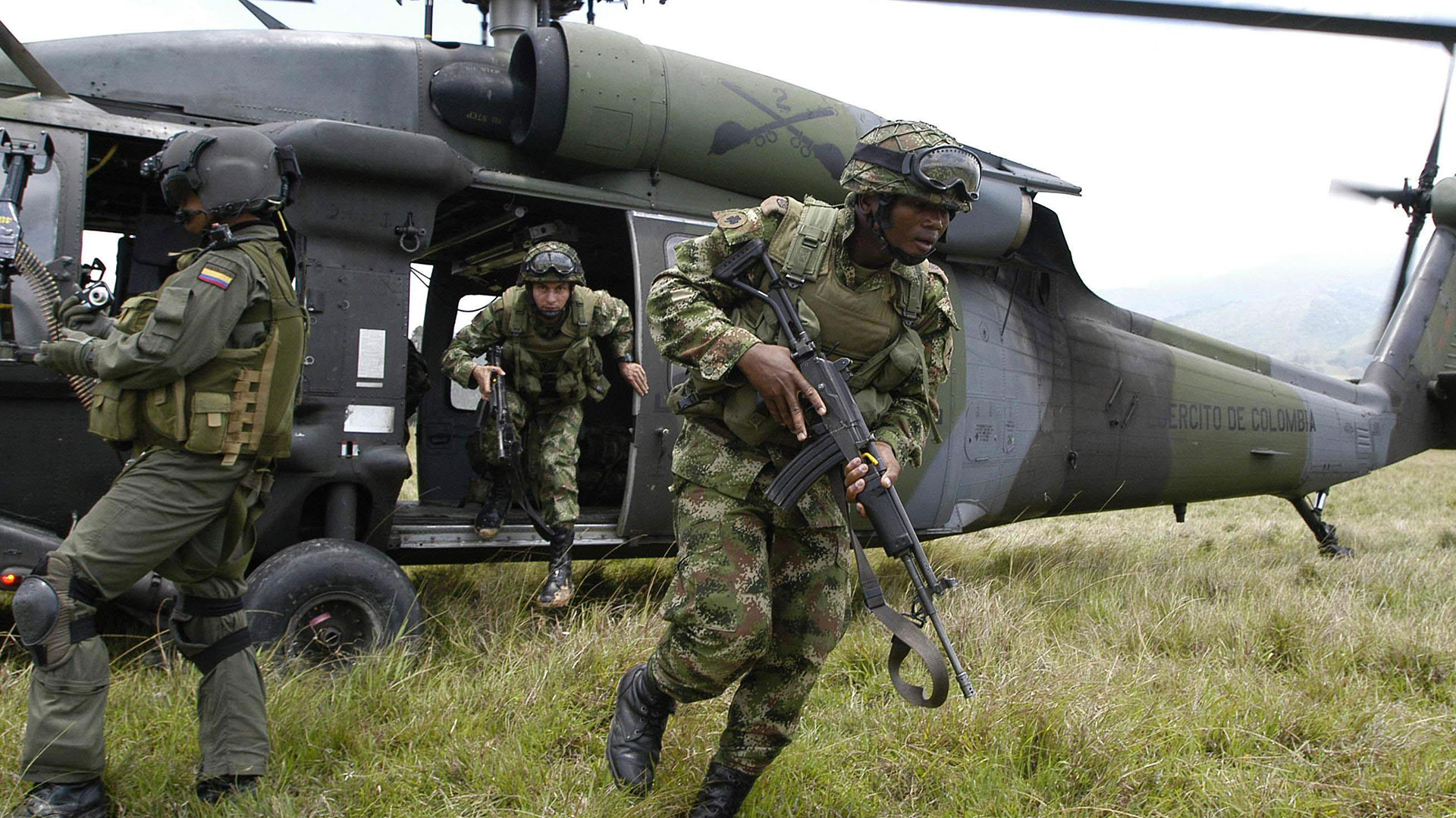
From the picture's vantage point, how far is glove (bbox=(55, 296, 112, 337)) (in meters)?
2.69

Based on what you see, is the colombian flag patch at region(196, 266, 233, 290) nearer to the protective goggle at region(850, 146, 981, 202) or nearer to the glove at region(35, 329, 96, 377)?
the glove at region(35, 329, 96, 377)

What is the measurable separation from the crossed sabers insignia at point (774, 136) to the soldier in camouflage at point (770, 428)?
6.54ft

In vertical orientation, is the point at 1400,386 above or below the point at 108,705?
above

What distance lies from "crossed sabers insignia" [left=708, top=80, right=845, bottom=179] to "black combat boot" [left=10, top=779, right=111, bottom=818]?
334 cm

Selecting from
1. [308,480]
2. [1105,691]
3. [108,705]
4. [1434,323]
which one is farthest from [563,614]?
[1434,323]

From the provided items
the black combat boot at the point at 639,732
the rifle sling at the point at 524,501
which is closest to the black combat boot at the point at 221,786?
the black combat boot at the point at 639,732

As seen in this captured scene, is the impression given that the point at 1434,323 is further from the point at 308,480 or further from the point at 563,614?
the point at 308,480

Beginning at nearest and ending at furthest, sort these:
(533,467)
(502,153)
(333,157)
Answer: (333,157) < (502,153) < (533,467)

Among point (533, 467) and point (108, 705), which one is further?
point (533, 467)

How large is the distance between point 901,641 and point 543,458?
257cm

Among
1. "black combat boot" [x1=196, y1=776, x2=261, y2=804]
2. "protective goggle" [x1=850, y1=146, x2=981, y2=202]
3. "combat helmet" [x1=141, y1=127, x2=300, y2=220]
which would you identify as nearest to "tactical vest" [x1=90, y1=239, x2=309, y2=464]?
"combat helmet" [x1=141, y1=127, x2=300, y2=220]

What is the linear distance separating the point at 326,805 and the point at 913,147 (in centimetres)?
212

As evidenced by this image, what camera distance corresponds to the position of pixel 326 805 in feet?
8.22

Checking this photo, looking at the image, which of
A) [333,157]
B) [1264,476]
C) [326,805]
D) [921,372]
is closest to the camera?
[326,805]
